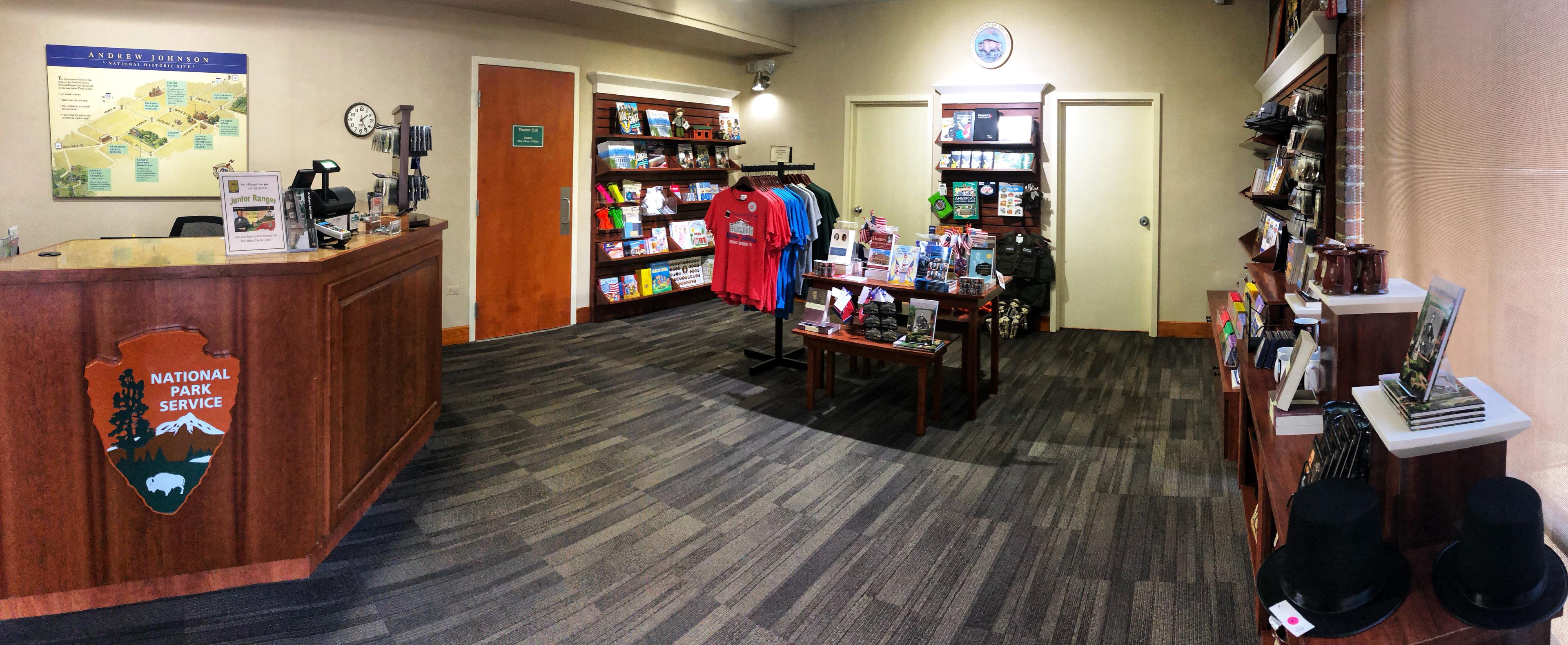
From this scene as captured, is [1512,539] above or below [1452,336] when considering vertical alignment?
below

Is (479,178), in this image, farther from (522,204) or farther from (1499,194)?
(1499,194)

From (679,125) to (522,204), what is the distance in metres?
1.79

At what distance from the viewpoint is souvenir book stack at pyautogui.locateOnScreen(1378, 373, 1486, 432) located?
3.77 feet

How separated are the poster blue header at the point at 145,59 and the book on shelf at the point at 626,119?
9.29 ft

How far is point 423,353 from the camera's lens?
3.82 m

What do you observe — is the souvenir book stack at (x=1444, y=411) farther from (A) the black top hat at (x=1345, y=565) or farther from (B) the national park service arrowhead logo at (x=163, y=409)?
(B) the national park service arrowhead logo at (x=163, y=409)

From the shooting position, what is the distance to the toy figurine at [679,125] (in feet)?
25.0

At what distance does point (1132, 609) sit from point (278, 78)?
226 inches

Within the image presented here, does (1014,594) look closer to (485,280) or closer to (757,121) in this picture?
(485,280)

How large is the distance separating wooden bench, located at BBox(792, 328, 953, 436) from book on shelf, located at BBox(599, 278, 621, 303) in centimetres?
291

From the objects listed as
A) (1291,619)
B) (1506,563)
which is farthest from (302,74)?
(1506,563)

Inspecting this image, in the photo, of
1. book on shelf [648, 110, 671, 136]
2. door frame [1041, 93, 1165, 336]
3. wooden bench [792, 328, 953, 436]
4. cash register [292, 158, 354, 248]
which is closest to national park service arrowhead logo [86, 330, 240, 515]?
cash register [292, 158, 354, 248]

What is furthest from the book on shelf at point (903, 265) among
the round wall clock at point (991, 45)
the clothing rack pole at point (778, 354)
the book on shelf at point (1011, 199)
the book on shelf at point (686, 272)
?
the book on shelf at point (686, 272)

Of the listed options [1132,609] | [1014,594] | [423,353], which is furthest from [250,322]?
[1132,609]
